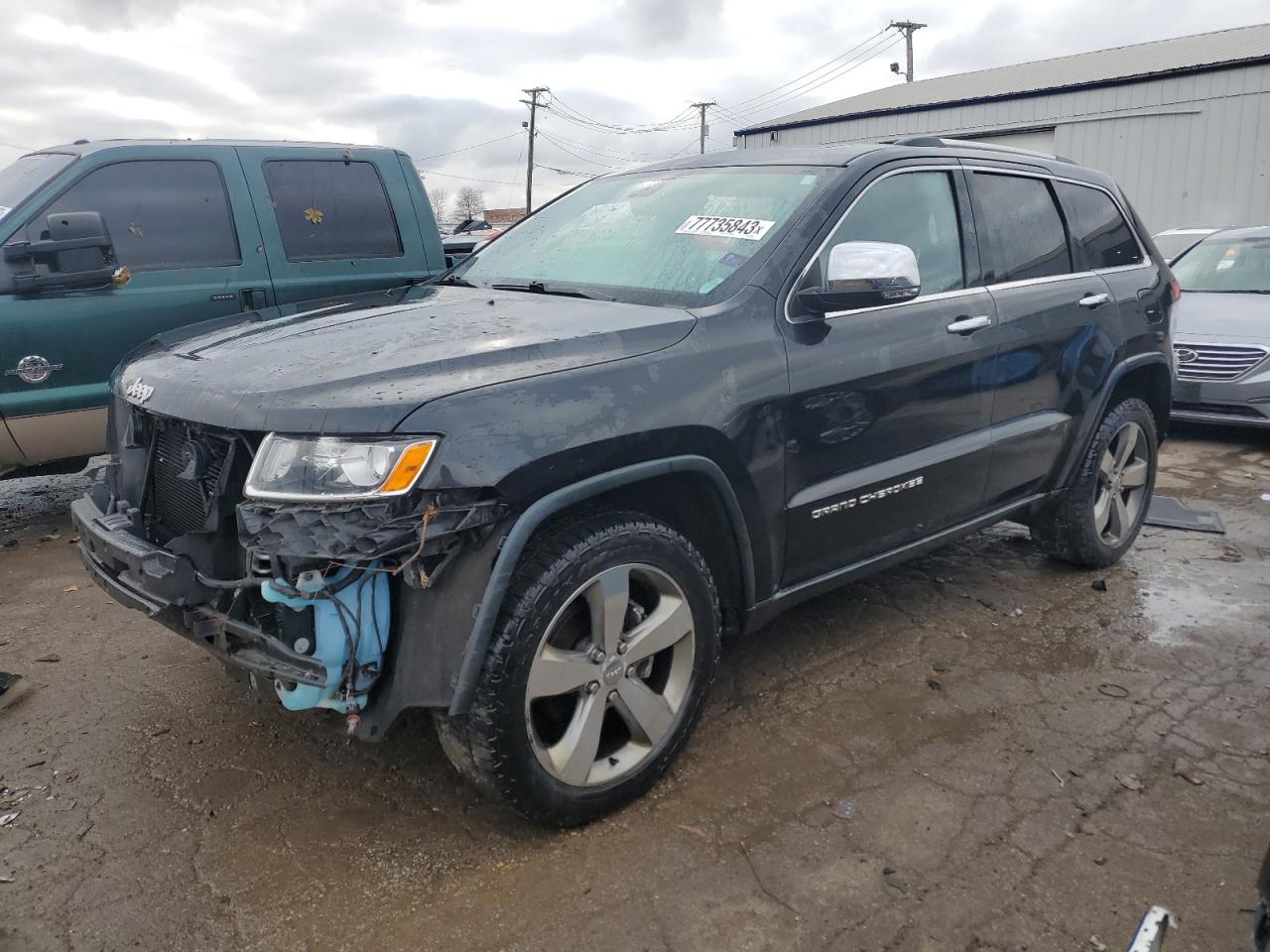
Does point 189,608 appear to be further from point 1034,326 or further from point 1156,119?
point 1156,119

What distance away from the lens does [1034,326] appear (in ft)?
12.3

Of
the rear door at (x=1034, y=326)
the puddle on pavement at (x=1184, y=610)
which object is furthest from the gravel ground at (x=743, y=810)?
the rear door at (x=1034, y=326)

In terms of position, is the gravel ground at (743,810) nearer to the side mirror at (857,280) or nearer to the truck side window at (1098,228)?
the side mirror at (857,280)

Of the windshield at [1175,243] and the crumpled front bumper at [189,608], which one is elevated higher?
the windshield at [1175,243]

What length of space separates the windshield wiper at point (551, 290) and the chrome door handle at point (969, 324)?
1.24 m

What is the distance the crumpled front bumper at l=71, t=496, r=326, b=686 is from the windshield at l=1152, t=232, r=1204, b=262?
31.4ft

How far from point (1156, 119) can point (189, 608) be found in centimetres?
2159

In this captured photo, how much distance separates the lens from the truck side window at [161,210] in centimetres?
497

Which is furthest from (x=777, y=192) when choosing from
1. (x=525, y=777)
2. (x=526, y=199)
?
(x=526, y=199)

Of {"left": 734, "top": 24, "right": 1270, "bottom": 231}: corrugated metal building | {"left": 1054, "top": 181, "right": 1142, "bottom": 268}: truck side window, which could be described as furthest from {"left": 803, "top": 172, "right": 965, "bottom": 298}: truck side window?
{"left": 734, "top": 24, "right": 1270, "bottom": 231}: corrugated metal building

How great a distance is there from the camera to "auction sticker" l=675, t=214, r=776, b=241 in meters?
3.06

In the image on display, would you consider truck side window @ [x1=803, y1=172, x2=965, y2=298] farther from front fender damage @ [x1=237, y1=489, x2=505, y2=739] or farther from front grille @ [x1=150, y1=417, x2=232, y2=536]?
front grille @ [x1=150, y1=417, x2=232, y2=536]

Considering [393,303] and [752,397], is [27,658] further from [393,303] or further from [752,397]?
[752,397]

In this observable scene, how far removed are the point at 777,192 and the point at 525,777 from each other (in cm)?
201
